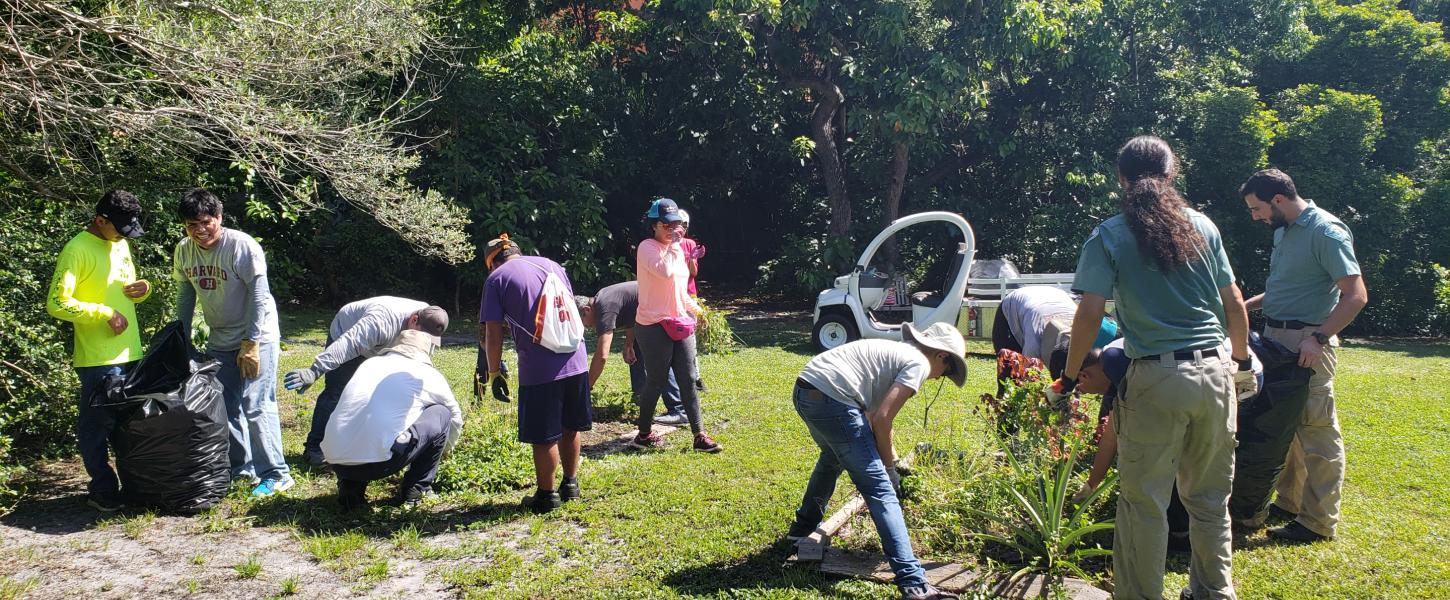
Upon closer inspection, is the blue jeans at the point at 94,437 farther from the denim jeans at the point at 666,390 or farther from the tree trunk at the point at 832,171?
Answer: the tree trunk at the point at 832,171

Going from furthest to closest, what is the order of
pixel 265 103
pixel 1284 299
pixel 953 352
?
pixel 265 103, pixel 1284 299, pixel 953 352

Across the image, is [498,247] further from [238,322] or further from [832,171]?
[832,171]

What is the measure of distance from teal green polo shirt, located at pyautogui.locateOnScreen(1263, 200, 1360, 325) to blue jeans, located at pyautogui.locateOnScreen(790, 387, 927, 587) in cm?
235

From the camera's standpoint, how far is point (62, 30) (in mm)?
5781

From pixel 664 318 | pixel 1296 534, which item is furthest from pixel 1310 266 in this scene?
pixel 664 318

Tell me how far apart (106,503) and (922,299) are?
883cm

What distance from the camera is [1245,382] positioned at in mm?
3994

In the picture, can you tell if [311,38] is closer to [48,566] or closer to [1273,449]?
[48,566]

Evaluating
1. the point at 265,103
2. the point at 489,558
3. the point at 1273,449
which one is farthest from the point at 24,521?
the point at 1273,449

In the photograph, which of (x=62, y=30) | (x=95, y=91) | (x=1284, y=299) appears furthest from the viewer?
(x=95, y=91)

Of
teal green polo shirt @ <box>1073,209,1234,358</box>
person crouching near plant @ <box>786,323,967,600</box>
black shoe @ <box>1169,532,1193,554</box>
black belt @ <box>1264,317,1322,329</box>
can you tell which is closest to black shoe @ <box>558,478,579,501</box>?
person crouching near plant @ <box>786,323,967,600</box>

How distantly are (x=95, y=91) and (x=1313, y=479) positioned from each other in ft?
25.2

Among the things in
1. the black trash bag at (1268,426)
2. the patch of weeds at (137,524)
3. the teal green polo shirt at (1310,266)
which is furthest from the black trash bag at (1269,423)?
the patch of weeds at (137,524)

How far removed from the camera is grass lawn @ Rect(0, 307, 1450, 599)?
13.4 feet
